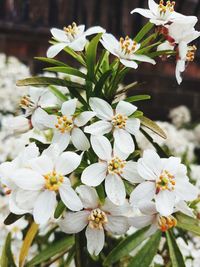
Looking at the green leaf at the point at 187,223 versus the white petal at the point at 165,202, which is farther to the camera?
the green leaf at the point at 187,223

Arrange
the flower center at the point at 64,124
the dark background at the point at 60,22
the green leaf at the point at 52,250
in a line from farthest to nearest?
1. the dark background at the point at 60,22
2. the green leaf at the point at 52,250
3. the flower center at the point at 64,124

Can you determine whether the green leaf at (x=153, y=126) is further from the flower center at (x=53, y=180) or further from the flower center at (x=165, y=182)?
the flower center at (x=53, y=180)

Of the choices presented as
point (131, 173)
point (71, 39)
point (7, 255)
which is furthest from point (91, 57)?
point (7, 255)

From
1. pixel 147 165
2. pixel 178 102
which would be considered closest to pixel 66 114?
pixel 147 165

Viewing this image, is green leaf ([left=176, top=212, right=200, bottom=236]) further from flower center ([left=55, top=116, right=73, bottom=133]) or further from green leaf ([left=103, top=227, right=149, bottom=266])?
flower center ([left=55, top=116, right=73, bottom=133])

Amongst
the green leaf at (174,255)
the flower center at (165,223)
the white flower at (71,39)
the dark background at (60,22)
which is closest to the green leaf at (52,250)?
the green leaf at (174,255)

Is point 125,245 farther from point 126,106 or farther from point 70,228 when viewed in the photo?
point 126,106

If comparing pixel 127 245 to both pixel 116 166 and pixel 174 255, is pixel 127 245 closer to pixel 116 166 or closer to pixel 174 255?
pixel 174 255
